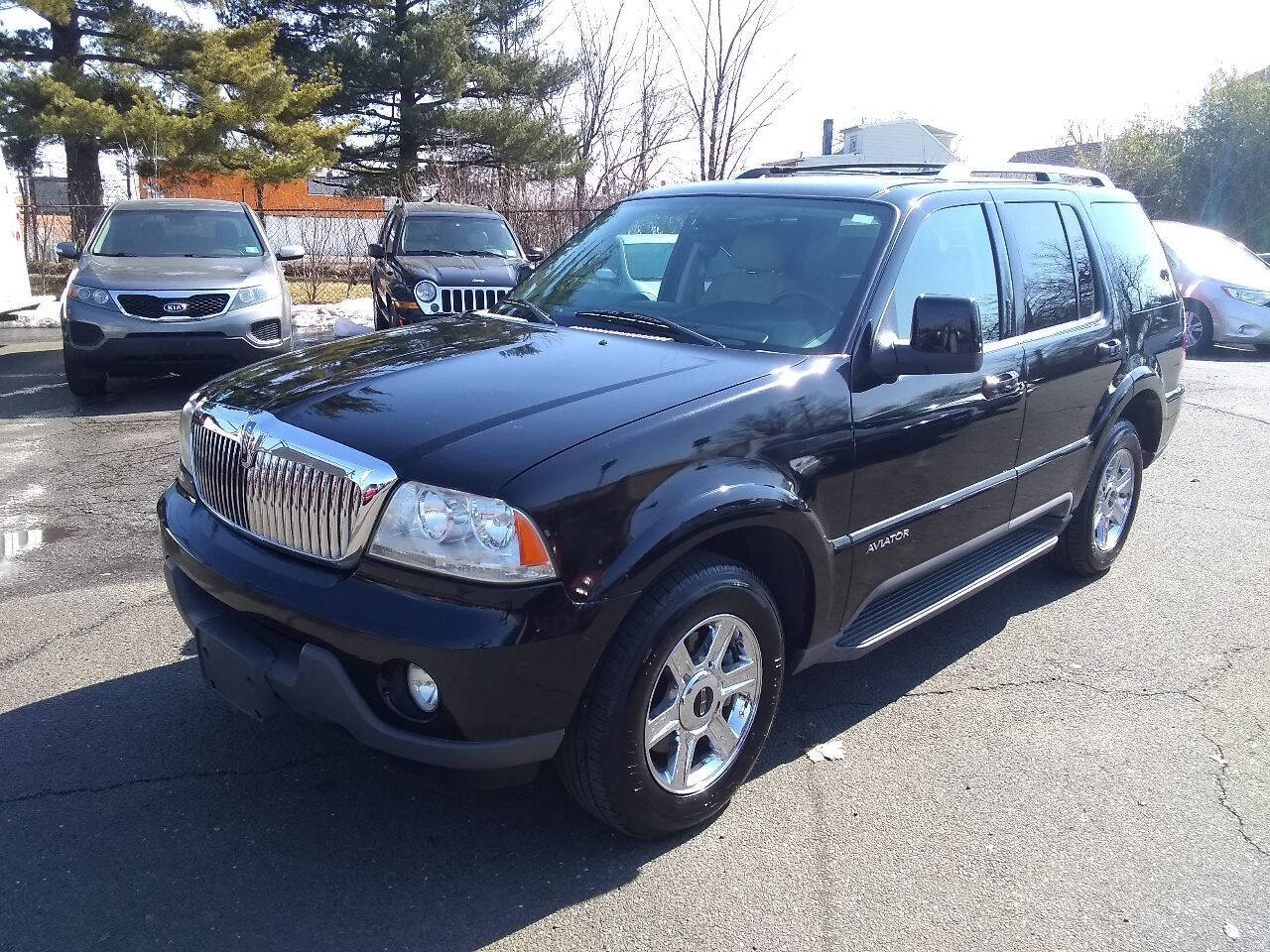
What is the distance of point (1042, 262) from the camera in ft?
14.5

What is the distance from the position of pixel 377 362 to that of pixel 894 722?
7.49 ft

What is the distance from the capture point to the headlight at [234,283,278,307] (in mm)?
8961

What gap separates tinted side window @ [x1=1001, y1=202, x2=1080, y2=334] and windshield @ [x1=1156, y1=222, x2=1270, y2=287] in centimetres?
1077

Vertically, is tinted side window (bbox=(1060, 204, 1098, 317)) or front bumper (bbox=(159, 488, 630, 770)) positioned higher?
tinted side window (bbox=(1060, 204, 1098, 317))

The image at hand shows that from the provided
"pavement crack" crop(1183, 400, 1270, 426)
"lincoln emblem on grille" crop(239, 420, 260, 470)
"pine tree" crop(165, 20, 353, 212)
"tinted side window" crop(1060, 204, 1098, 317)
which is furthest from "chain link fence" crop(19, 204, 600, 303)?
"lincoln emblem on grille" crop(239, 420, 260, 470)

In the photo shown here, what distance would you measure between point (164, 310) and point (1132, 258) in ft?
24.4

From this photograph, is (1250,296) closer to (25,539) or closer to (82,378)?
(82,378)

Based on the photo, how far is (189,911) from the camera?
2.66 metres

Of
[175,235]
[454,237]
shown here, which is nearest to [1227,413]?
[454,237]

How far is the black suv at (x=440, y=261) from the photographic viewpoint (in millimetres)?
10586

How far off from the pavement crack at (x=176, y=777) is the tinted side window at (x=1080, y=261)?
3.65 meters

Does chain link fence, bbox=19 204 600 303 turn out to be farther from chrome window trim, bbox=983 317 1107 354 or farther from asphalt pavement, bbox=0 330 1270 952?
asphalt pavement, bbox=0 330 1270 952

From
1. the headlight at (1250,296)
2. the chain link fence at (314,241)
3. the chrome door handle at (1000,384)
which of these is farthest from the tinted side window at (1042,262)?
the chain link fence at (314,241)

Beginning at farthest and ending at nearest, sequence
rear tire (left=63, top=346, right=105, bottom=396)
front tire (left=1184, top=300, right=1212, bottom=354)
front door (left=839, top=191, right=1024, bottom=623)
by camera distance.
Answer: front tire (left=1184, top=300, right=1212, bottom=354)
rear tire (left=63, top=346, right=105, bottom=396)
front door (left=839, top=191, right=1024, bottom=623)
